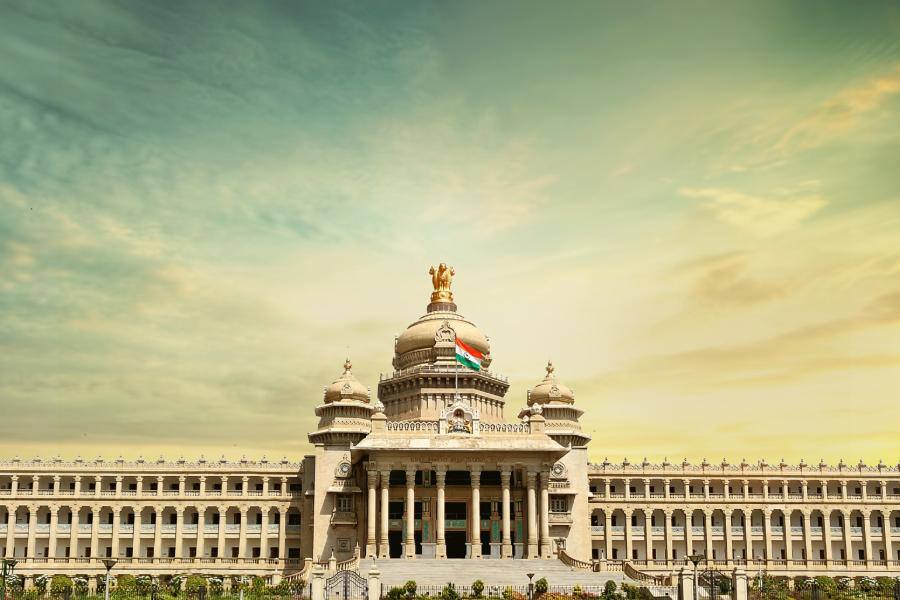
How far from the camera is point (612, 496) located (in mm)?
109188

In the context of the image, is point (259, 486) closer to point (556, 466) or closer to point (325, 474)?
point (325, 474)

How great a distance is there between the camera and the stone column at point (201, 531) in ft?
338

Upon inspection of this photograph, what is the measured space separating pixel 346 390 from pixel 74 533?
105 ft

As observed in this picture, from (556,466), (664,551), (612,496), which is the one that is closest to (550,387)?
(556,466)

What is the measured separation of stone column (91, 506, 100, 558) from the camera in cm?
10196

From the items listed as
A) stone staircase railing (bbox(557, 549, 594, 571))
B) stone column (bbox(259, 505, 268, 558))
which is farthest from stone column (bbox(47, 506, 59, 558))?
stone staircase railing (bbox(557, 549, 594, 571))

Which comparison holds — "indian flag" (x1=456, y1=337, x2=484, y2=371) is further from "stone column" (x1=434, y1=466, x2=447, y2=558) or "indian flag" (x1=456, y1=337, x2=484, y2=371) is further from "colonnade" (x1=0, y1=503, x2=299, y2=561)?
"colonnade" (x1=0, y1=503, x2=299, y2=561)

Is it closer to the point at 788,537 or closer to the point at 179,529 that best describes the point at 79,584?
the point at 179,529

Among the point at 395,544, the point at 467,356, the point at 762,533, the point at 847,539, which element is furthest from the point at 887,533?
the point at 395,544

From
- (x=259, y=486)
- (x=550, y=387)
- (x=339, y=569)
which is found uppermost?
(x=550, y=387)

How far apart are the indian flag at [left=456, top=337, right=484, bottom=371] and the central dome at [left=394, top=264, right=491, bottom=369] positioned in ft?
7.28

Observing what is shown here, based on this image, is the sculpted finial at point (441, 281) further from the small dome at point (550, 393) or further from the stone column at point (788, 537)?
the stone column at point (788, 537)

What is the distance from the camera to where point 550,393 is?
10188 cm

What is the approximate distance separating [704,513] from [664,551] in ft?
19.6
